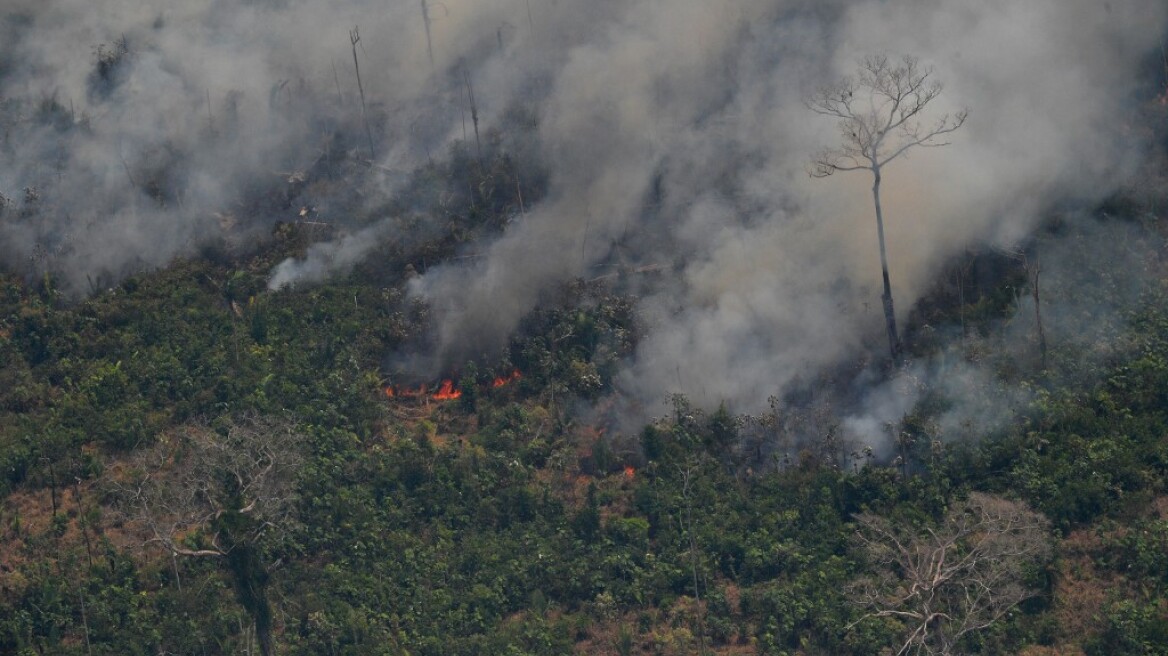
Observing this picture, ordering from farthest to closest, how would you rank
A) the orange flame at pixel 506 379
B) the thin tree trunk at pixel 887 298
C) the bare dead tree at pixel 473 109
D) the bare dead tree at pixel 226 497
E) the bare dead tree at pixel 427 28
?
the bare dead tree at pixel 427 28 → the bare dead tree at pixel 473 109 → the orange flame at pixel 506 379 → the thin tree trunk at pixel 887 298 → the bare dead tree at pixel 226 497

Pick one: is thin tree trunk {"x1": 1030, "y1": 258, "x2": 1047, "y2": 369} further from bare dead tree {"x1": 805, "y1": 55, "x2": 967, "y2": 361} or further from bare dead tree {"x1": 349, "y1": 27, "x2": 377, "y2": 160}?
bare dead tree {"x1": 349, "y1": 27, "x2": 377, "y2": 160}

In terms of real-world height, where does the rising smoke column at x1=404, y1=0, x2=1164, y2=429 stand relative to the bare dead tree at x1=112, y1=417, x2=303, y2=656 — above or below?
above

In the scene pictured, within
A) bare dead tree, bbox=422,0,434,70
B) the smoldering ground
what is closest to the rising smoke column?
the smoldering ground

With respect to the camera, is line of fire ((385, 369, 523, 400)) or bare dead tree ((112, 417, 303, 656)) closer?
bare dead tree ((112, 417, 303, 656))

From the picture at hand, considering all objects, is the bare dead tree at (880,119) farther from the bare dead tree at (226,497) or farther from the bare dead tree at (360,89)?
the bare dead tree at (226,497)

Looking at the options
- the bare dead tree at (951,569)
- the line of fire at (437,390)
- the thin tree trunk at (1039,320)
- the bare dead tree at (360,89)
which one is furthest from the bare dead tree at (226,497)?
the thin tree trunk at (1039,320)

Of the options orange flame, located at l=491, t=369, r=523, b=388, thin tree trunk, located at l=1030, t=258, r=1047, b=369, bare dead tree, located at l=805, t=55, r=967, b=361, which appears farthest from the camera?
orange flame, located at l=491, t=369, r=523, b=388
